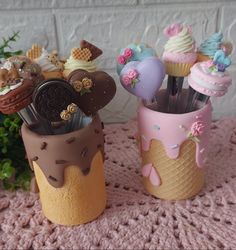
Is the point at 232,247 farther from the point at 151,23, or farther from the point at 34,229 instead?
the point at 151,23

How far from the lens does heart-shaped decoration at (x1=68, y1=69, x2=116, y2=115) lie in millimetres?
398

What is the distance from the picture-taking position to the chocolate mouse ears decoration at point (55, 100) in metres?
0.38

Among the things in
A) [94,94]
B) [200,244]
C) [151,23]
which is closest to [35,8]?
[151,23]

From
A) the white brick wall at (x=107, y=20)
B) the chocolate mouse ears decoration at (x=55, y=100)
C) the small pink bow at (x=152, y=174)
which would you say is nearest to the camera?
the chocolate mouse ears decoration at (x=55, y=100)

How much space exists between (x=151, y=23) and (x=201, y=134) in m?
0.25

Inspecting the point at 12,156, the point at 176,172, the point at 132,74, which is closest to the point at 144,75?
the point at 132,74

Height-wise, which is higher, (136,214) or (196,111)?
(196,111)

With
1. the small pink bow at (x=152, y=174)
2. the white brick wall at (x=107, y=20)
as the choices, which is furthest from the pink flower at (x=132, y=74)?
the white brick wall at (x=107, y=20)

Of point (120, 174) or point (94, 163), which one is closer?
point (94, 163)

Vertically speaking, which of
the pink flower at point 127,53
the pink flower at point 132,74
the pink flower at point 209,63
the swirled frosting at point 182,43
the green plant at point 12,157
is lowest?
the green plant at point 12,157

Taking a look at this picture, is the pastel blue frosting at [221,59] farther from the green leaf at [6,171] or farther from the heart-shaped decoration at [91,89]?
the green leaf at [6,171]

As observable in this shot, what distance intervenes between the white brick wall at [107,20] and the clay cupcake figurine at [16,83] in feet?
0.81

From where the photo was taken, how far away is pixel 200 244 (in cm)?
43

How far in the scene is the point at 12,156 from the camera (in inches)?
21.6
